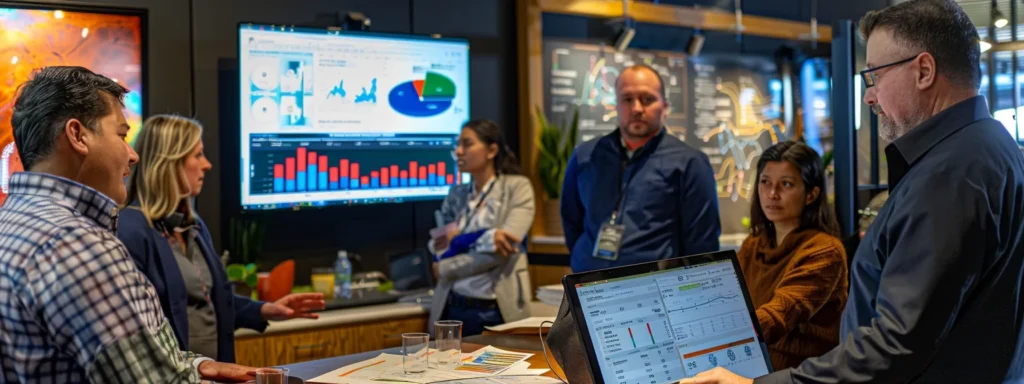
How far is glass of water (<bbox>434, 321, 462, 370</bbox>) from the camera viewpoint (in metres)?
2.46

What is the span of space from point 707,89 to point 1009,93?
3.28m

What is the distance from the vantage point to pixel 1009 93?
3.55 metres

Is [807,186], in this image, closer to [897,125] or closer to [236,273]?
[897,125]

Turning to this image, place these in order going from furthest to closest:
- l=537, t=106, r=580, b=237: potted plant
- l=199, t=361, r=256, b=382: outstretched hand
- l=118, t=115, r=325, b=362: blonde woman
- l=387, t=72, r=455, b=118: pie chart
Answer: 1. l=537, t=106, r=580, b=237: potted plant
2. l=387, t=72, r=455, b=118: pie chart
3. l=118, t=115, r=325, b=362: blonde woman
4. l=199, t=361, r=256, b=382: outstretched hand

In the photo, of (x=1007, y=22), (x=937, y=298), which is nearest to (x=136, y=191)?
(x=937, y=298)

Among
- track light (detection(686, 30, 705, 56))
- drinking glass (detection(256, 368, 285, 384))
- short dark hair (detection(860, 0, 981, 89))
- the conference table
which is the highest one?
track light (detection(686, 30, 705, 56))

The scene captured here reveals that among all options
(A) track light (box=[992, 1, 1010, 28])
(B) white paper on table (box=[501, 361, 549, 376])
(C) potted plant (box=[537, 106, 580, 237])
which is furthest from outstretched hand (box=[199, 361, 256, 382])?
(C) potted plant (box=[537, 106, 580, 237])

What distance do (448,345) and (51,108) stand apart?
1127 mm

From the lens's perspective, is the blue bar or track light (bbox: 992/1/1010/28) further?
the blue bar

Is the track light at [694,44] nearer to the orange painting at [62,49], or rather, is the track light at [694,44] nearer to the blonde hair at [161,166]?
the orange painting at [62,49]

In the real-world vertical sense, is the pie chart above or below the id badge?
above

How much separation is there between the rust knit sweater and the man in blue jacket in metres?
0.85

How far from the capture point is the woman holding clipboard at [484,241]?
14.0 ft

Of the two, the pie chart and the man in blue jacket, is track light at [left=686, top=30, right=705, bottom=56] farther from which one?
the man in blue jacket
